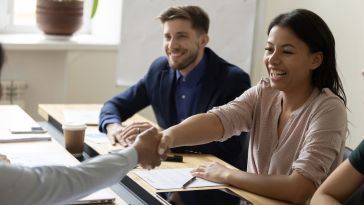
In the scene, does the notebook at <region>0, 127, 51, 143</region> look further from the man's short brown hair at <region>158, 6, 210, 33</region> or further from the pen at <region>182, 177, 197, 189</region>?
the man's short brown hair at <region>158, 6, 210, 33</region>

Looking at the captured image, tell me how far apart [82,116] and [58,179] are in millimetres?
1686

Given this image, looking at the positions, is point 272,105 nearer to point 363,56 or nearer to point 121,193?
point 121,193

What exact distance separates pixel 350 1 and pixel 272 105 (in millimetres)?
1482

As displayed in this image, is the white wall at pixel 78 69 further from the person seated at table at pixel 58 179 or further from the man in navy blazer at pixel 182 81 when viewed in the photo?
the person seated at table at pixel 58 179

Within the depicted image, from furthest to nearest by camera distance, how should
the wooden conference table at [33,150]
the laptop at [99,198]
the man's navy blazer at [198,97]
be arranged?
1. the man's navy blazer at [198,97]
2. the wooden conference table at [33,150]
3. the laptop at [99,198]

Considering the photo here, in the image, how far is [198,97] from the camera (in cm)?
307

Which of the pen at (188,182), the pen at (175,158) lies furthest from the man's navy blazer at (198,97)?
the pen at (188,182)

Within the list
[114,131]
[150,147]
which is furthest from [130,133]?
[150,147]

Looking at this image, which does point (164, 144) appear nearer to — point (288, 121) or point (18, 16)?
point (288, 121)

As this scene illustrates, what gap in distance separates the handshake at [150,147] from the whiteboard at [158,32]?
192 centimetres

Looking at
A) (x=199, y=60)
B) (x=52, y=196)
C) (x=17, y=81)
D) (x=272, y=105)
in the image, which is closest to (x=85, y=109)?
(x=199, y=60)

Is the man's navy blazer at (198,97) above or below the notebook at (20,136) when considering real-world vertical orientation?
above

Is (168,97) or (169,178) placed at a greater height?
(168,97)

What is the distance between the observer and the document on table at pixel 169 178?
222cm
